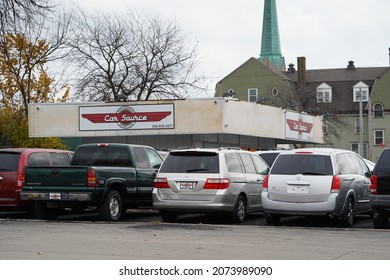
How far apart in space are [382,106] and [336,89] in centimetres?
642

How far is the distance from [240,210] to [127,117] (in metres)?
20.5

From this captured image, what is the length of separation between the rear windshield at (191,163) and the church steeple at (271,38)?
→ 124m

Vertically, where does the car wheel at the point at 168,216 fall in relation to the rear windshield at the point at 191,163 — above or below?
below

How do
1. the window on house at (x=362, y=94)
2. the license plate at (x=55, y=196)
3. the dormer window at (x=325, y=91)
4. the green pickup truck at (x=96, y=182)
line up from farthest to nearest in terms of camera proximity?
the dormer window at (x=325, y=91) < the window on house at (x=362, y=94) < the license plate at (x=55, y=196) < the green pickup truck at (x=96, y=182)

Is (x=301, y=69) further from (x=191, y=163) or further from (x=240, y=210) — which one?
(x=191, y=163)

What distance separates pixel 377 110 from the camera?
268 feet

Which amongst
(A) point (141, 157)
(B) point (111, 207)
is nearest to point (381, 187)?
(B) point (111, 207)

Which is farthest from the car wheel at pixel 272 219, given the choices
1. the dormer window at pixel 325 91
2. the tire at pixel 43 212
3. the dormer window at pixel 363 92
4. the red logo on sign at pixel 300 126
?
the dormer window at pixel 363 92

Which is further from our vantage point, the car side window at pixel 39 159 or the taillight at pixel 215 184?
the car side window at pixel 39 159

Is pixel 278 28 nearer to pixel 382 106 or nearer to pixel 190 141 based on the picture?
pixel 382 106

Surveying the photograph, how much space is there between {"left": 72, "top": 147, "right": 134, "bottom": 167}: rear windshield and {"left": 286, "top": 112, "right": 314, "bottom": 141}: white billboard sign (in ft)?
84.1

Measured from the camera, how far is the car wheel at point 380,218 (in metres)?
15.7

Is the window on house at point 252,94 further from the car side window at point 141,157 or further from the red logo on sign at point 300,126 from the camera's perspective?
the car side window at point 141,157

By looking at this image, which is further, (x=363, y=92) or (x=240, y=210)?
(x=363, y=92)
